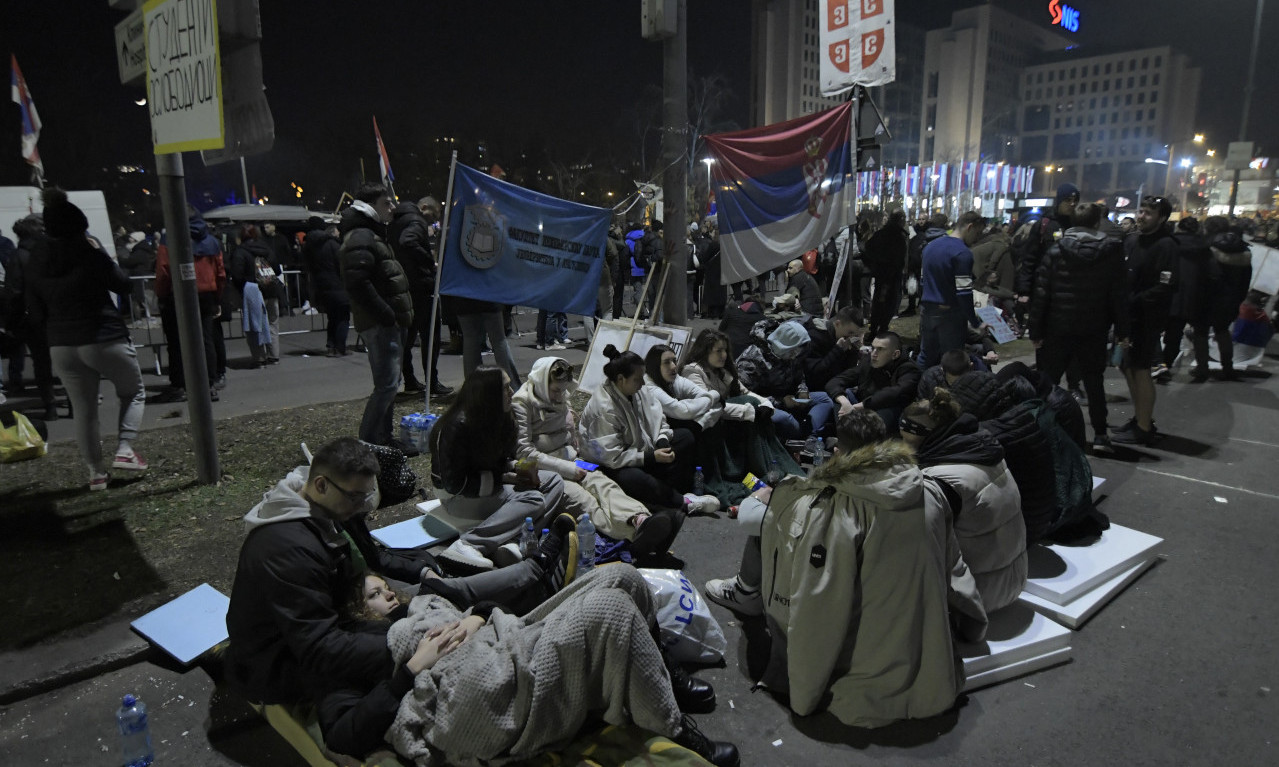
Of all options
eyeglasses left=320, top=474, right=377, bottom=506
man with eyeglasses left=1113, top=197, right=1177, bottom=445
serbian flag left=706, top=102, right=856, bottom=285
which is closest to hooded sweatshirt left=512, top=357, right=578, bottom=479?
eyeglasses left=320, top=474, right=377, bottom=506

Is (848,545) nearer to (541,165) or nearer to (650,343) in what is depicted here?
(650,343)

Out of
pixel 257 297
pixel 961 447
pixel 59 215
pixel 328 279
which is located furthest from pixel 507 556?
pixel 328 279

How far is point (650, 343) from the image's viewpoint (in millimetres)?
7496

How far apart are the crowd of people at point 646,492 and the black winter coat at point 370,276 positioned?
0.08ft

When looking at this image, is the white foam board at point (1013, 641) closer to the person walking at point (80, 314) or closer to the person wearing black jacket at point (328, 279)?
the person walking at point (80, 314)

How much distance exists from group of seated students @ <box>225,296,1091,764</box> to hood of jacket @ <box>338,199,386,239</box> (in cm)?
226

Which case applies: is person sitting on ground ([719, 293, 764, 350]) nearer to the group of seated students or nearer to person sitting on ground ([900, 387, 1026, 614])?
the group of seated students

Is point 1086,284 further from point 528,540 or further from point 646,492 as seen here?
point 528,540

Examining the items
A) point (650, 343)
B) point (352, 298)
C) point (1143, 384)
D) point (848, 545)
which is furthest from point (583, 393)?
point (1143, 384)

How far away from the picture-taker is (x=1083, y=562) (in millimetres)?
4598

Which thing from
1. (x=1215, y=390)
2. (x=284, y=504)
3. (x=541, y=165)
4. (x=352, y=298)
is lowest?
(x=1215, y=390)

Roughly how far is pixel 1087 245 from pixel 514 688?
6.31m

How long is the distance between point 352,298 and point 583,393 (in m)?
2.40

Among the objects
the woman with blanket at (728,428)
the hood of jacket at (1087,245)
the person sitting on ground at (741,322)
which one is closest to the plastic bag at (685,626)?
the woman with blanket at (728,428)
